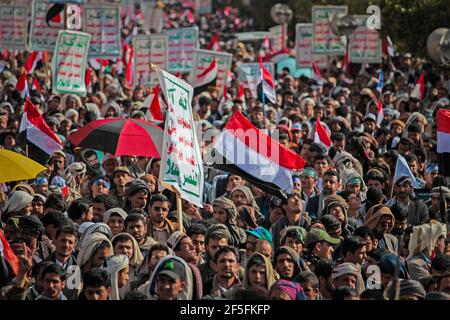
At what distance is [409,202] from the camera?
1249 cm

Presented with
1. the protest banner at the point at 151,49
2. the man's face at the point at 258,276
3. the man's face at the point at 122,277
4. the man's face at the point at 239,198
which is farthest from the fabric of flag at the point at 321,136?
the man's face at the point at 258,276

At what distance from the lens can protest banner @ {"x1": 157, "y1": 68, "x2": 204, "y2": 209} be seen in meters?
10.4

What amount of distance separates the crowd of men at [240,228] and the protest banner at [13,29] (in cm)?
779

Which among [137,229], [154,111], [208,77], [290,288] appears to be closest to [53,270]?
[290,288]

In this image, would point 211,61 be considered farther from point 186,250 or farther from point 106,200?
point 186,250

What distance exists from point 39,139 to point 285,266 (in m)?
5.96

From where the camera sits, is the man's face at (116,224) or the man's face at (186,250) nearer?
the man's face at (186,250)

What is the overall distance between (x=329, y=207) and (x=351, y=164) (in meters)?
2.85

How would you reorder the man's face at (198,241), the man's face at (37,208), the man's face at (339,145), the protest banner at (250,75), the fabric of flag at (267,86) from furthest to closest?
the protest banner at (250,75) → the fabric of flag at (267,86) → the man's face at (339,145) → the man's face at (37,208) → the man's face at (198,241)

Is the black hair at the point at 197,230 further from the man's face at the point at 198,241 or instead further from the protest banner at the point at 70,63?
the protest banner at the point at 70,63

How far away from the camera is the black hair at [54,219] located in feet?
35.1

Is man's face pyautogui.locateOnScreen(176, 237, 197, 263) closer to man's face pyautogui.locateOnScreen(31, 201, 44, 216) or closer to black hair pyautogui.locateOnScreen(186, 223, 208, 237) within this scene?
black hair pyautogui.locateOnScreen(186, 223, 208, 237)

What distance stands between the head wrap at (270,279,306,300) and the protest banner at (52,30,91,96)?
1212cm

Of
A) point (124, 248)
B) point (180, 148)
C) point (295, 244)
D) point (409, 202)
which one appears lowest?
point (409, 202)
